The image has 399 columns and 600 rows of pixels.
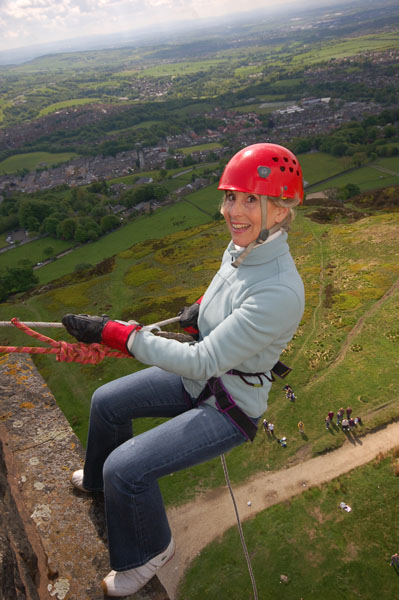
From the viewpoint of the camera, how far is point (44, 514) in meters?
5.48

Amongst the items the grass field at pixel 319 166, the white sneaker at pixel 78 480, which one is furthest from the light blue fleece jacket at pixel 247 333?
the grass field at pixel 319 166

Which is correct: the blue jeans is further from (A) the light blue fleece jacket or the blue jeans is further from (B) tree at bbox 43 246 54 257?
(B) tree at bbox 43 246 54 257

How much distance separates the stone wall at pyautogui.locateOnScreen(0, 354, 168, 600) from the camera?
4.64 m

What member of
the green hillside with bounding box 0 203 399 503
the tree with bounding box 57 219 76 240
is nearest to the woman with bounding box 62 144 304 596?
the green hillside with bounding box 0 203 399 503

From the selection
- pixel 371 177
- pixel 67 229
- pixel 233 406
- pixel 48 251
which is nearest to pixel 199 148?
pixel 371 177

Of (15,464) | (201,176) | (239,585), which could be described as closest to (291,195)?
(15,464)

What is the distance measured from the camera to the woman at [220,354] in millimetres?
4359

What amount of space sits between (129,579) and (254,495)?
14125mm

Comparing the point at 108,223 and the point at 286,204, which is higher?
the point at 286,204

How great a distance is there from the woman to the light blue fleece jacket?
0.01 meters

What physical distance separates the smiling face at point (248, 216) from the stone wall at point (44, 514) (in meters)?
4.57

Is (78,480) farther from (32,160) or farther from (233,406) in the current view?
(32,160)

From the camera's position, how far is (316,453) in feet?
61.6

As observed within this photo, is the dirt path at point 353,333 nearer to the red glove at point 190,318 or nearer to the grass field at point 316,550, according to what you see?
the grass field at point 316,550
